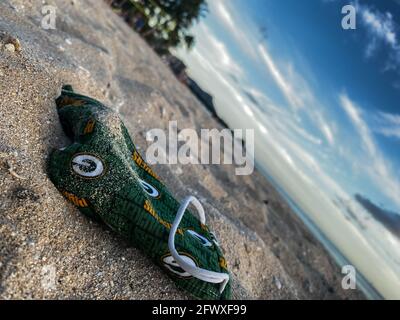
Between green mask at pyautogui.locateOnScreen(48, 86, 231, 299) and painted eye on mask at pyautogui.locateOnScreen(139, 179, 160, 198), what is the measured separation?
14 millimetres

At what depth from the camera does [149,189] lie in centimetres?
362

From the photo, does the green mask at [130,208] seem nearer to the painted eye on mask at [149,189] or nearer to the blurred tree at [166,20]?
the painted eye on mask at [149,189]

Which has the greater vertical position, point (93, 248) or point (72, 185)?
point (72, 185)

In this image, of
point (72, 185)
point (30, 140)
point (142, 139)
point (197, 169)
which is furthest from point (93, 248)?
point (197, 169)

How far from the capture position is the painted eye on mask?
3517mm

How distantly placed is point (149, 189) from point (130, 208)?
1.75 feet

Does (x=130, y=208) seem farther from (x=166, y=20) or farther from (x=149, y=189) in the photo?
(x=166, y=20)

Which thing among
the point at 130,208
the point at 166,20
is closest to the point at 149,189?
the point at 130,208

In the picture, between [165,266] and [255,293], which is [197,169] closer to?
[255,293]

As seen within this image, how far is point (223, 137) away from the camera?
46.3 feet

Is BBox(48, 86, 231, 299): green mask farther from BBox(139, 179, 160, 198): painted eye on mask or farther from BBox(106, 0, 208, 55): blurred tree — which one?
BBox(106, 0, 208, 55): blurred tree

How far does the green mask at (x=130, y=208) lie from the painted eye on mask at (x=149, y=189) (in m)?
0.01

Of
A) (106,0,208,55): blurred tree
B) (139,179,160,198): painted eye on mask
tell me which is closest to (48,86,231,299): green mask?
(139,179,160,198): painted eye on mask

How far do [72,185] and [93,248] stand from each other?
1.92 feet
